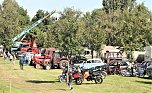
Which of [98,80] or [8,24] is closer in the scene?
[98,80]

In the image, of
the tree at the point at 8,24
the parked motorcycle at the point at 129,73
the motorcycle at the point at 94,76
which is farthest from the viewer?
the tree at the point at 8,24

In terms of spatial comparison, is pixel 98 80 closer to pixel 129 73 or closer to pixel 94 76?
pixel 94 76

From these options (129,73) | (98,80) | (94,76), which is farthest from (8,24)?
(98,80)

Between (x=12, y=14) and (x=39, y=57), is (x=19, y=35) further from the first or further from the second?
(x=39, y=57)

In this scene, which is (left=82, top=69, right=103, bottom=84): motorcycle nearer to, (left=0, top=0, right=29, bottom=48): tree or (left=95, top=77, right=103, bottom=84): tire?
(left=95, top=77, right=103, bottom=84): tire

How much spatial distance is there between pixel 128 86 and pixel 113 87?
3.98 feet

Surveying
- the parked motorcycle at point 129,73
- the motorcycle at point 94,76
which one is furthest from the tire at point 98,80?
the parked motorcycle at point 129,73

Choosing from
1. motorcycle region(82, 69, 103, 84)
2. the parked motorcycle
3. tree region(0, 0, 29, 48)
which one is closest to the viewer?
motorcycle region(82, 69, 103, 84)

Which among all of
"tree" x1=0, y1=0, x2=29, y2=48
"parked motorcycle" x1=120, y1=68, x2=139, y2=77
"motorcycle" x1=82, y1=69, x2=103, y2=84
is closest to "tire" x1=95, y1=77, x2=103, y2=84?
"motorcycle" x1=82, y1=69, x2=103, y2=84

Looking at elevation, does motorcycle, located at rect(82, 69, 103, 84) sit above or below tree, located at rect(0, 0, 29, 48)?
below

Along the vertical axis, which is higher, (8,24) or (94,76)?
(8,24)

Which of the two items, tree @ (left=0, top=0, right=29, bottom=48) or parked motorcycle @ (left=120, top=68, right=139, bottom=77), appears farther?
tree @ (left=0, top=0, right=29, bottom=48)

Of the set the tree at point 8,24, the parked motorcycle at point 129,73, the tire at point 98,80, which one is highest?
the tree at point 8,24

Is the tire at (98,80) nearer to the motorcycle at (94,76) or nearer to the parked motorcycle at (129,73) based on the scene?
the motorcycle at (94,76)
